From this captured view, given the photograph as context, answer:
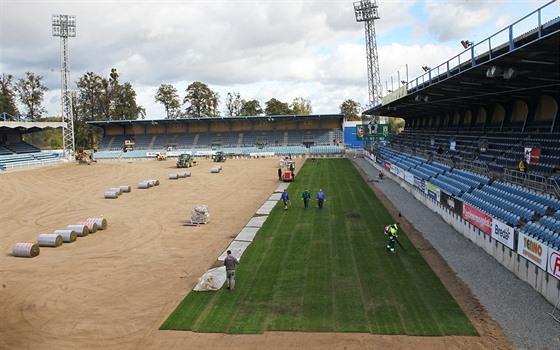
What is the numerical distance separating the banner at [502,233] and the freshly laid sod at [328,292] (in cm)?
320

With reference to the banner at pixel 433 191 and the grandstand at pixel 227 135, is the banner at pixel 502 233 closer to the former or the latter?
the banner at pixel 433 191

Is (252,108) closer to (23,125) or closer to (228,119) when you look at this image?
(228,119)

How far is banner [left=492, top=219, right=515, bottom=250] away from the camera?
16.0 metres

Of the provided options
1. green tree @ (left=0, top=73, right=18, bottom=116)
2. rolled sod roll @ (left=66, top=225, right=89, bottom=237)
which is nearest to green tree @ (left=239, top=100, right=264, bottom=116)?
green tree @ (left=0, top=73, right=18, bottom=116)

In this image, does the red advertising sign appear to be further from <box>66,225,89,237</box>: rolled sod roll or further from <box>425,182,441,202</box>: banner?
<box>66,225,89,237</box>: rolled sod roll

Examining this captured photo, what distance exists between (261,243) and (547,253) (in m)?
12.5

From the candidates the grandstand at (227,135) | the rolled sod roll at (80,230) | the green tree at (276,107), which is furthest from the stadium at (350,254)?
the green tree at (276,107)

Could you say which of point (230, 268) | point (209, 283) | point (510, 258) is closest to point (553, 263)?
point (510, 258)

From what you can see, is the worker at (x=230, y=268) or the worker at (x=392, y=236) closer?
the worker at (x=230, y=268)

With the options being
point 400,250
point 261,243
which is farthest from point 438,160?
point 261,243

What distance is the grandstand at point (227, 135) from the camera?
296 feet

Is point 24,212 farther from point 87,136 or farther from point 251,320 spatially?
point 87,136

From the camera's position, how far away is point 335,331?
38.5ft

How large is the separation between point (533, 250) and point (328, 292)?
23.9ft
